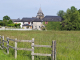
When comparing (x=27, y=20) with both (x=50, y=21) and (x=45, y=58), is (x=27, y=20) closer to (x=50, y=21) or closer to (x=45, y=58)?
(x=50, y=21)

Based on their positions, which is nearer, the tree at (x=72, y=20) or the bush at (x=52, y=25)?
the tree at (x=72, y=20)

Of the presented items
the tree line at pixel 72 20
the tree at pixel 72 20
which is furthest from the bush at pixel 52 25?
the tree at pixel 72 20

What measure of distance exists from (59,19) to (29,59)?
223 feet

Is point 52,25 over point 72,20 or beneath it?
beneath

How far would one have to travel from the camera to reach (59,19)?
7412 centimetres

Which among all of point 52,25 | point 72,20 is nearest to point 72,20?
point 72,20

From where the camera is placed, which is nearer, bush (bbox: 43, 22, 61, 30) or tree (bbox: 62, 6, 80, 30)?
tree (bbox: 62, 6, 80, 30)

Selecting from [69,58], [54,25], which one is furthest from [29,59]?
[54,25]

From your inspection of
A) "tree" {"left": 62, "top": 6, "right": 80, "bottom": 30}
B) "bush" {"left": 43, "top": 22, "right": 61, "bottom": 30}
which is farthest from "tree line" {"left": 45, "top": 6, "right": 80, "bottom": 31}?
"bush" {"left": 43, "top": 22, "right": 61, "bottom": 30}

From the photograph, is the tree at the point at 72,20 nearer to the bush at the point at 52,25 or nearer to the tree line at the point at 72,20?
the tree line at the point at 72,20

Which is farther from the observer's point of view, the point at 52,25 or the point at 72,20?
the point at 52,25

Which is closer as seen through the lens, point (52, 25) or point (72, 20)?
point (72, 20)

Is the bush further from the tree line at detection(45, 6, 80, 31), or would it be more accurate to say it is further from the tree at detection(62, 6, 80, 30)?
the tree at detection(62, 6, 80, 30)

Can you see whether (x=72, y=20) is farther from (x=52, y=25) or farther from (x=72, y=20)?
(x=52, y=25)
